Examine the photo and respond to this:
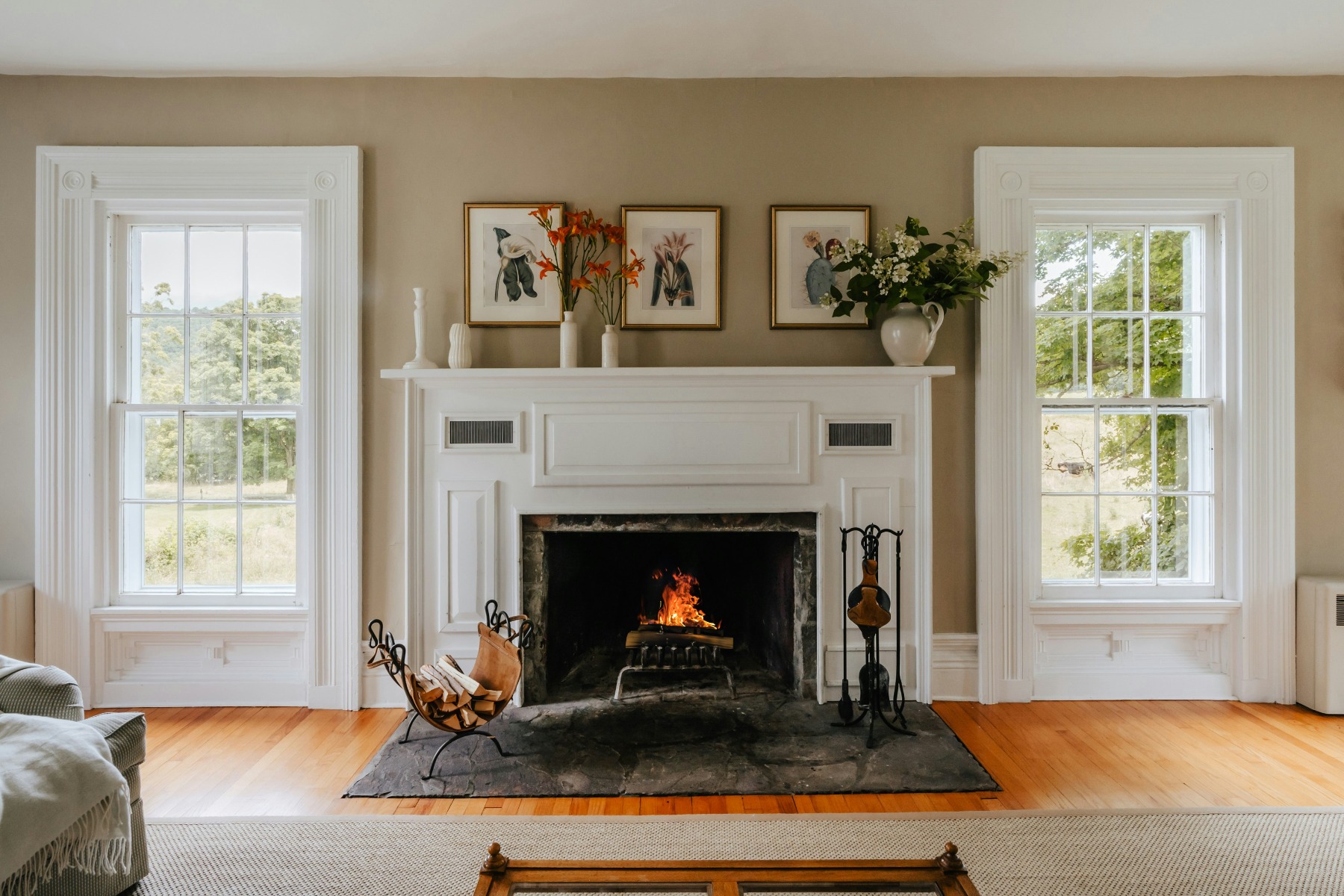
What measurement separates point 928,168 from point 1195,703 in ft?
8.43

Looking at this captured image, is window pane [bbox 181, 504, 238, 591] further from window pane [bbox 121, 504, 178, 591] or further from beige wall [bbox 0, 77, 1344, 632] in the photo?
beige wall [bbox 0, 77, 1344, 632]

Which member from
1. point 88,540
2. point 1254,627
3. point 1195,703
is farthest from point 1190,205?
point 88,540

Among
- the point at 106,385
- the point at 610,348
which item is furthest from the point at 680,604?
the point at 106,385

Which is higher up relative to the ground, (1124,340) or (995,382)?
(1124,340)

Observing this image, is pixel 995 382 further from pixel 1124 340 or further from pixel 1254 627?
pixel 1254 627

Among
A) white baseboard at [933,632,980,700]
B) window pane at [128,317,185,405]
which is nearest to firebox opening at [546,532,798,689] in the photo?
white baseboard at [933,632,980,700]

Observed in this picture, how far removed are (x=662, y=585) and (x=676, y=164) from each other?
6.12ft

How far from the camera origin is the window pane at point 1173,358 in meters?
3.26

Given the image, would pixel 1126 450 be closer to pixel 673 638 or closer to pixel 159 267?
pixel 673 638

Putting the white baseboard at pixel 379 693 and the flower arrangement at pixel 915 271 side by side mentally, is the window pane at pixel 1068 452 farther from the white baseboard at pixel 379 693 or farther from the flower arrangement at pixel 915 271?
the white baseboard at pixel 379 693

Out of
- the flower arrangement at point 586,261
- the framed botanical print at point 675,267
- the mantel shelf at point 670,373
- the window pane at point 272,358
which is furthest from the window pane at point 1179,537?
the window pane at point 272,358

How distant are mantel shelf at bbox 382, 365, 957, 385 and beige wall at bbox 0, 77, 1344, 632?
0.57ft

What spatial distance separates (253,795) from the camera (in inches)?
92.5

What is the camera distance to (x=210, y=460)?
3191mm
